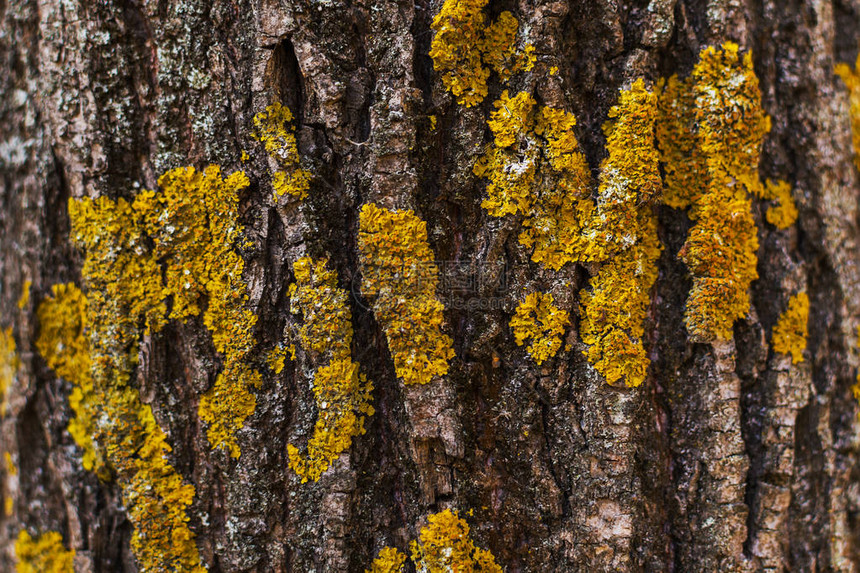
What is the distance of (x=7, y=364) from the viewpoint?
5.71ft

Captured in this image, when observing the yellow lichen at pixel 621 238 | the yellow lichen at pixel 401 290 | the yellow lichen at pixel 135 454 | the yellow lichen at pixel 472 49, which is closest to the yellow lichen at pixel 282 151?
the yellow lichen at pixel 401 290

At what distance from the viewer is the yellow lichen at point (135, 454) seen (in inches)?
54.0

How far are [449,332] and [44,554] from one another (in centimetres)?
142

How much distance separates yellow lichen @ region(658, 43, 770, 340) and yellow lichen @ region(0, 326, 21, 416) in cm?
197

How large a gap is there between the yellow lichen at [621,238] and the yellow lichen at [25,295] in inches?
63.1

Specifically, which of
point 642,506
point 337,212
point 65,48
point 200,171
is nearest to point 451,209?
point 337,212

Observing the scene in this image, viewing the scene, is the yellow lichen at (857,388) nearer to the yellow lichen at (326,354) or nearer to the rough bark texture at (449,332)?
the rough bark texture at (449,332)

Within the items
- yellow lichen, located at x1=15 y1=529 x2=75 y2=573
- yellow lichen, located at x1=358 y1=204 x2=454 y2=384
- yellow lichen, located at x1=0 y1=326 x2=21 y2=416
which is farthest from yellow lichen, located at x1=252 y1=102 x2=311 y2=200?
yellow lichen, located at x1=15 y1=529 x2=75 y2=573

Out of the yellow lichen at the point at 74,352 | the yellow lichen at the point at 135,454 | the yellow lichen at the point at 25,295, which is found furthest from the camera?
the yellow lichen at the point at 25,295

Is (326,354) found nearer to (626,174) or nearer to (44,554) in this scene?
(626,174)

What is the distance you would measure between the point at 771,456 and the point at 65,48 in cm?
209

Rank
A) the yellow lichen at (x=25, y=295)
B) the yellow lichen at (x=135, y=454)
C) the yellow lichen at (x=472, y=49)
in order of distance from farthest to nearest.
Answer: the yellow lichen at (x=25, y=295) < the yellow lichen at (x=135, y=454) < the yellow lichen at (x=472, y=49)

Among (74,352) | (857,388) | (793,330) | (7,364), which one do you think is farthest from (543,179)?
(7,364)

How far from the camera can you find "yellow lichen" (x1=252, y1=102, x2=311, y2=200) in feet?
4.19
